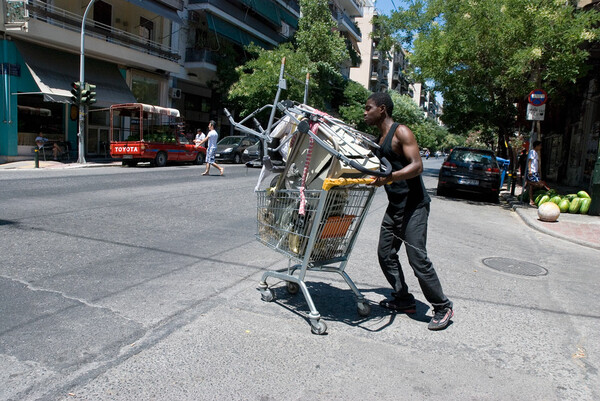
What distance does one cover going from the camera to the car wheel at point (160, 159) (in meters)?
20.4

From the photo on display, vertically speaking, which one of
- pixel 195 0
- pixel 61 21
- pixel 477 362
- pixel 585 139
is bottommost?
pixel 477 362

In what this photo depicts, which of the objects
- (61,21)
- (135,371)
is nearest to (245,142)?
(61,21)

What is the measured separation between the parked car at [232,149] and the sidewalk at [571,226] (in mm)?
15907

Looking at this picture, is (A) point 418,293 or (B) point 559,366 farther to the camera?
(A) point 418,293

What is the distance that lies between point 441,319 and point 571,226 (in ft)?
25.5

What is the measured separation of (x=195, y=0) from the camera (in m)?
29.7

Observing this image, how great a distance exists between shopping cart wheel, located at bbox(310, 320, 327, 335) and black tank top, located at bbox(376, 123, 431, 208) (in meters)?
1.17

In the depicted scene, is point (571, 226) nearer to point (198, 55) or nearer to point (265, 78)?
point (265, 78)

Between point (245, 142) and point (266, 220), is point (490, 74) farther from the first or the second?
point (245, 142)

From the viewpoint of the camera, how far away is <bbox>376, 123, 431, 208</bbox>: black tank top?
12.6 ft

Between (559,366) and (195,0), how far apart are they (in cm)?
3094

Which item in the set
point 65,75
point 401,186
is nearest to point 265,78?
point 65,75

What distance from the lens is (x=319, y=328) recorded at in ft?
11.9

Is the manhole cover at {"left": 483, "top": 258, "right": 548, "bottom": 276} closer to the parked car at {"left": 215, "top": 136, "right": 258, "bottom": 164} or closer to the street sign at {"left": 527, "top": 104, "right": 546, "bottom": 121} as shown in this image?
the street sign at {"left": 527, "top": 104, "right": 546, "bottom": 121}
